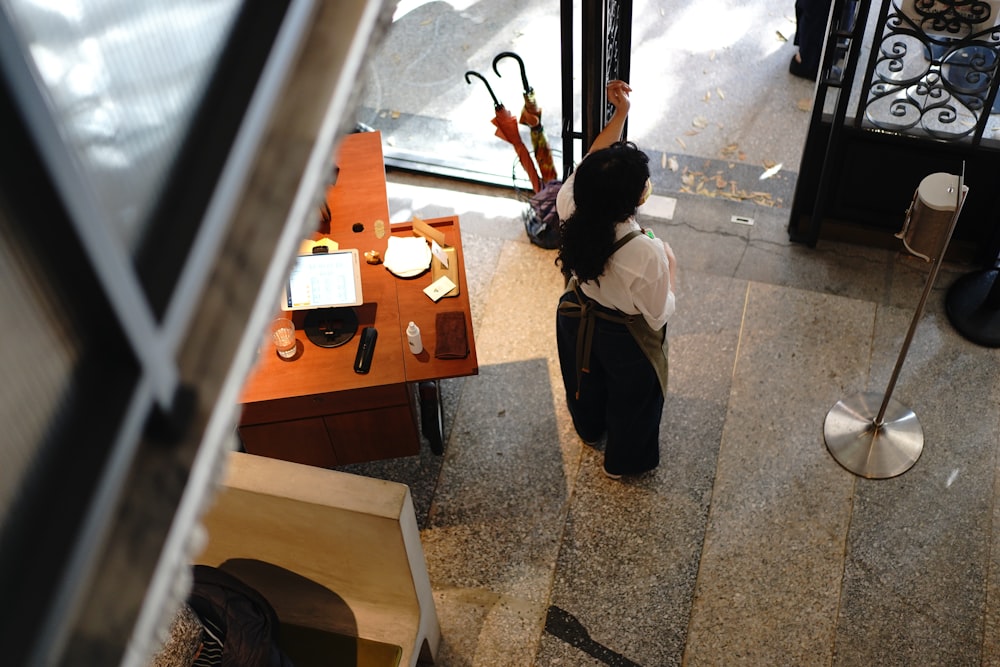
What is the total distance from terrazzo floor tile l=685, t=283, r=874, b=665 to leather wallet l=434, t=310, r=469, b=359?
1.34 metres

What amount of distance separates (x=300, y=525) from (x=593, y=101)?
7.71ft

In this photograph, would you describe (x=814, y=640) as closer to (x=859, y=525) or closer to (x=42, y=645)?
(x=859, y=525)

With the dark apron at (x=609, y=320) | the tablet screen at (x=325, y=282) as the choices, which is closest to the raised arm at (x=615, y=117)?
the dark apron at (x=609, y=320)

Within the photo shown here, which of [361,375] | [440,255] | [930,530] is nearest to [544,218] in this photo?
[440,255]

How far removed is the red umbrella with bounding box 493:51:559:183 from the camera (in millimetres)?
4469

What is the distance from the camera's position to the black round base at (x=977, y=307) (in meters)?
4.56

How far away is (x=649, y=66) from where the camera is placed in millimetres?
5984

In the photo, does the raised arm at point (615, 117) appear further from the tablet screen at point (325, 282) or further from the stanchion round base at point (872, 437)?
the stanchion round base at point (872, 437)

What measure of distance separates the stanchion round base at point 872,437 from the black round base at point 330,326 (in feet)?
7.21

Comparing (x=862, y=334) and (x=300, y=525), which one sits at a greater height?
(x=300, y=525)

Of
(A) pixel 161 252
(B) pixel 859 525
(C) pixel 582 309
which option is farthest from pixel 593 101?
(A) pixel 161 252

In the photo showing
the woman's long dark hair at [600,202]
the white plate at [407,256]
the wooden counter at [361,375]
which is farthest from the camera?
the white plate at [407,256]

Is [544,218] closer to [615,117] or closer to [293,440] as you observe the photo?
[615,117]

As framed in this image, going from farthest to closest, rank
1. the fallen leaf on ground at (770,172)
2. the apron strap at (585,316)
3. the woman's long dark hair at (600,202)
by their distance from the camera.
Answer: the fallen leaf on ground at (770,172) → the apron strap at (585,316) → the woman's long dark hair at (600,202)
